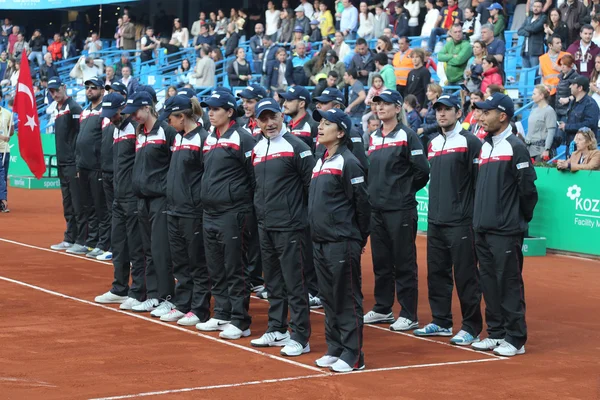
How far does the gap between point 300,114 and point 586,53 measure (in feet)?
28.6

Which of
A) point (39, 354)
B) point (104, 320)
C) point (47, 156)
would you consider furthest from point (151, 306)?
point (47, 156)

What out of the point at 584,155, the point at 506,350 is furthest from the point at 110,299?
the point at 584,155

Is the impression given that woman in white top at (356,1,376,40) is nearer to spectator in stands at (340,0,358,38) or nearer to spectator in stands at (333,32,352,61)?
spectator in stands at (340,0,358,38)

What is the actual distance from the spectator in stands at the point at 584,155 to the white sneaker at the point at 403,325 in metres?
6.59

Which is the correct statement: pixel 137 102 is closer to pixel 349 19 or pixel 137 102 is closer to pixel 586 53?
pixel 586 53

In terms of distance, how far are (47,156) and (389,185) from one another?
62.7 ft

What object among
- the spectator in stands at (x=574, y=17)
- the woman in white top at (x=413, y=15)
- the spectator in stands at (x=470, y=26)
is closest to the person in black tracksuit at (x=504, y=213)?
the spectator in stands at (x=574, y=17)

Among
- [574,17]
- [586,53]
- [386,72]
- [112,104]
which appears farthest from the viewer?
[386,72]

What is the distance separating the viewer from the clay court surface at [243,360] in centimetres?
772

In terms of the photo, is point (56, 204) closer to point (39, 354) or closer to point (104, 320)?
point (104, 320)

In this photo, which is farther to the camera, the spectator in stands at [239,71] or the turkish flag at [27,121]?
the spectator in stands at [239,71]

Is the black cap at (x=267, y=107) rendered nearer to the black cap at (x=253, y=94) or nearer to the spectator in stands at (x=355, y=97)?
the black cap at (x=253, y=94)

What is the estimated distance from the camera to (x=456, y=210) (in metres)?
9.59

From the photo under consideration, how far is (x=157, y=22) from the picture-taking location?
3631 centimetres
